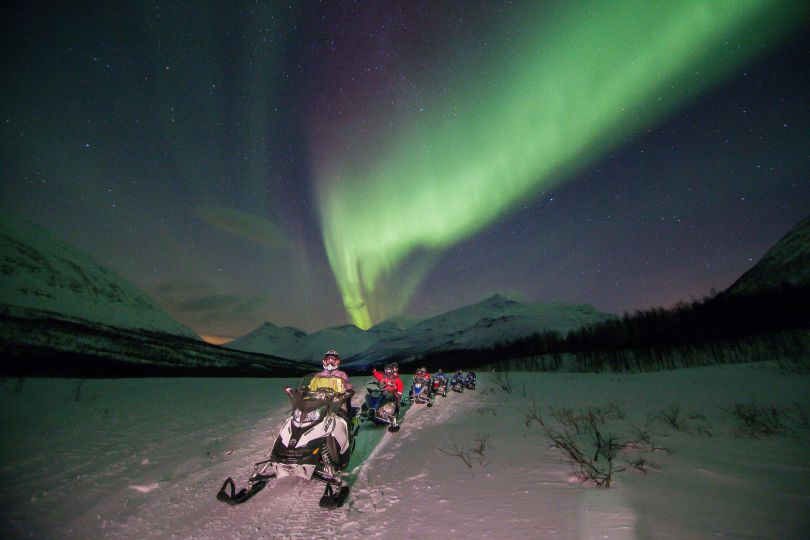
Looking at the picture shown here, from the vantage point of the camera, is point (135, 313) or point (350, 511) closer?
point (350, 511)

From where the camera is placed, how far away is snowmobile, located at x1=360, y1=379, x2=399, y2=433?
8484 millimetres

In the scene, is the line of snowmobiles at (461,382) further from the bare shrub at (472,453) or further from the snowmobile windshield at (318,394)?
the snowmobile windshield at (318,394)

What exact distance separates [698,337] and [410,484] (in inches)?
1695

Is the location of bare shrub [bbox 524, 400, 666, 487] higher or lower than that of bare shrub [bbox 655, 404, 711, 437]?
higher

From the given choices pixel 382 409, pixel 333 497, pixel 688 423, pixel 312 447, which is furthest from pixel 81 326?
pixel 688 423

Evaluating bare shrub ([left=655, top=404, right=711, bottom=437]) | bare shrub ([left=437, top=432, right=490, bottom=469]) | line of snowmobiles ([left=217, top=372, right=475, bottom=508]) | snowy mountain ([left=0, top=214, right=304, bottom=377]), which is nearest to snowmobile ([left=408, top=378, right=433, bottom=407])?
bare shrub ([left=437, top=432, right=490, bottom=469])

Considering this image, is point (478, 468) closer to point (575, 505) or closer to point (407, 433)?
point (575, 505)

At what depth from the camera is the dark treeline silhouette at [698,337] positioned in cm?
2773

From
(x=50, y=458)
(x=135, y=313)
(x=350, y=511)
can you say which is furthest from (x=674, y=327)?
(x=135, y=313)

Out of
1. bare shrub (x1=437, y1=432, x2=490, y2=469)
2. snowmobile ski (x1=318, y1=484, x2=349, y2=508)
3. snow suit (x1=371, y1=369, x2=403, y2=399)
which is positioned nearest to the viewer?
snowmobile ski (x1=318, y1=484, x2=349, y2=508)

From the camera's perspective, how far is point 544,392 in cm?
1539

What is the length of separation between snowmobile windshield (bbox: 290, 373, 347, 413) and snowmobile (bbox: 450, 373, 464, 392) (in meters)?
11.7

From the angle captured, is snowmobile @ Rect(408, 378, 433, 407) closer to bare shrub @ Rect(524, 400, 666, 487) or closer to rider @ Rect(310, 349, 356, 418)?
bare shrub @ Rect(524, 400, 666, 487)

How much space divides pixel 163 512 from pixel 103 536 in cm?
58
